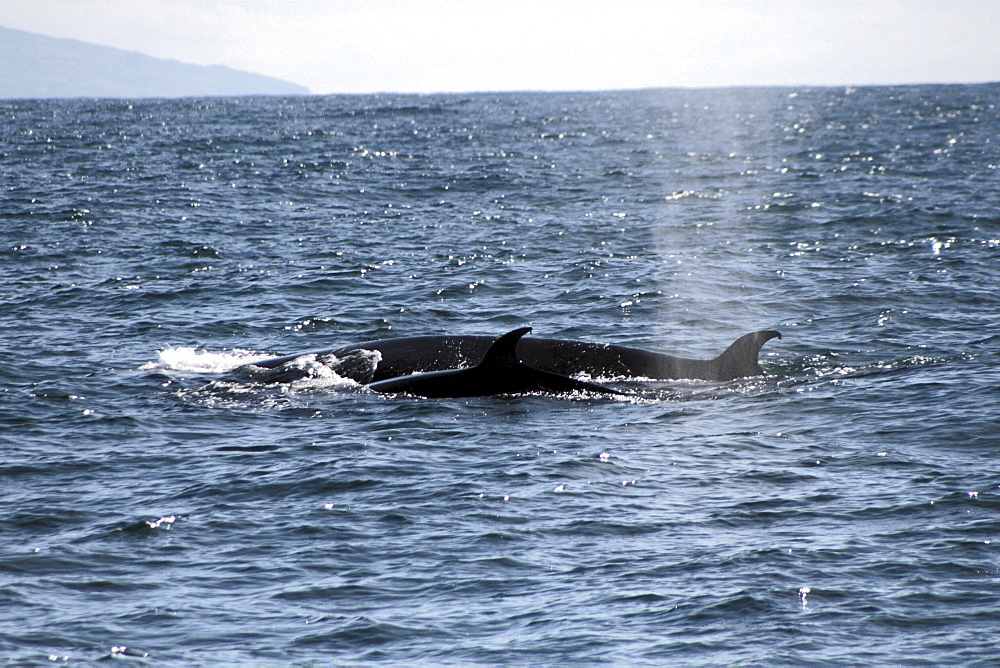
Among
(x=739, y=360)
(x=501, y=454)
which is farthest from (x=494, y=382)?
(x=739, y=360)

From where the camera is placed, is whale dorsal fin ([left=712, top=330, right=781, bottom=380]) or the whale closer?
the whale

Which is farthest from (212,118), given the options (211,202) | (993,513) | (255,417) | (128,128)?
(993,513)

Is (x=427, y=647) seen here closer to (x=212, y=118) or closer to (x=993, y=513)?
(x=993, y=513)

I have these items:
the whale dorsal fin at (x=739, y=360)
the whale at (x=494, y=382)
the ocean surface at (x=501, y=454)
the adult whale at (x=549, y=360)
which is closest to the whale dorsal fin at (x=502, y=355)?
the whale at (x=494, y=382)

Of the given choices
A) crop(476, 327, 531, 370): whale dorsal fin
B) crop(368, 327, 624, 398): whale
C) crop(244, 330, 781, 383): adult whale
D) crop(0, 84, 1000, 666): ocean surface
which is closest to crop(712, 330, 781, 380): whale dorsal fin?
crop(244, 330, 781, 383): adult whale

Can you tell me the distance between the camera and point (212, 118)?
247 ft

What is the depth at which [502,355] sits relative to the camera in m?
12.5

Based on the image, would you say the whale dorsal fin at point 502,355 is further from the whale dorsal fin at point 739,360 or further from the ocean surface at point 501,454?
the whale dorsal fin at point 739,360

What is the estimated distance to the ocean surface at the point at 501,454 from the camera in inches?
286

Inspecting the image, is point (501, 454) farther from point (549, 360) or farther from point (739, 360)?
point (739, 360)

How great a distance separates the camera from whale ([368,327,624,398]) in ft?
41.3

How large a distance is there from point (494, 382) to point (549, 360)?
44.9 inches

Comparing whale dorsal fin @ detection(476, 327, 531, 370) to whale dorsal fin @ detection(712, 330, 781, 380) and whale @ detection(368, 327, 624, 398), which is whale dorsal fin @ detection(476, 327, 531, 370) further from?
whale dorsal fin @ detection(712, 330, 781, 380)

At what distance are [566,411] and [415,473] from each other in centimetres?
253
